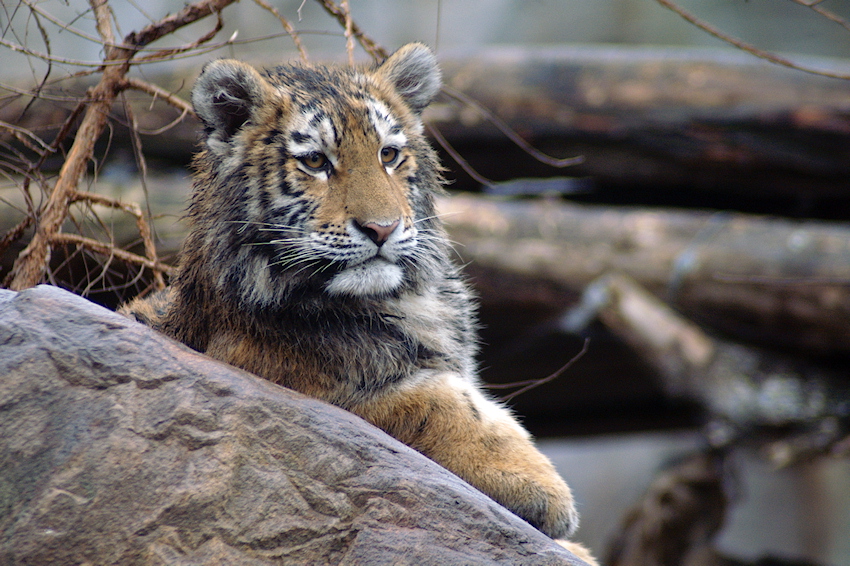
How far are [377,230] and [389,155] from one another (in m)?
0.44

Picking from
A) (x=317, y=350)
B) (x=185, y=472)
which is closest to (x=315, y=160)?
(x=317, y=350)

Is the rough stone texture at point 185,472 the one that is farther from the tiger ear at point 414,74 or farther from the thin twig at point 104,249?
the tiger ear at point 414,74

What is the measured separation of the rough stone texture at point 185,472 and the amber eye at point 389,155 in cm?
99

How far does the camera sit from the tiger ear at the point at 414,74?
10.6 feet

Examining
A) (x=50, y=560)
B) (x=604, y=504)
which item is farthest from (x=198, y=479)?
(x=604, y=504)

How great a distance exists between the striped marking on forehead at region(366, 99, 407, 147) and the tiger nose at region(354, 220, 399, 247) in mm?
422

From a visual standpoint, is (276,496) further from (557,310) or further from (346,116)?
(557,310)

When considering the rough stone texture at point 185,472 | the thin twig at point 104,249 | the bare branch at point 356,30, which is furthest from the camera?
the bare branch at point 356,30

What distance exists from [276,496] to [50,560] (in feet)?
2.04

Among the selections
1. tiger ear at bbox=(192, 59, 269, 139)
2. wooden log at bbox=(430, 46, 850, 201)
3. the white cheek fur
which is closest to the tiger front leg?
the white cheek fur

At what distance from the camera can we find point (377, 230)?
2.62m

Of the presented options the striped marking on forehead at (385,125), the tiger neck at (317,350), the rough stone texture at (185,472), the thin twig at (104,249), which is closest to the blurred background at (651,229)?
the thin twig at (104,249)

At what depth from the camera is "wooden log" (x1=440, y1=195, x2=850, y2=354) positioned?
20.0 feet

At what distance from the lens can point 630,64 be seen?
22.7ft
